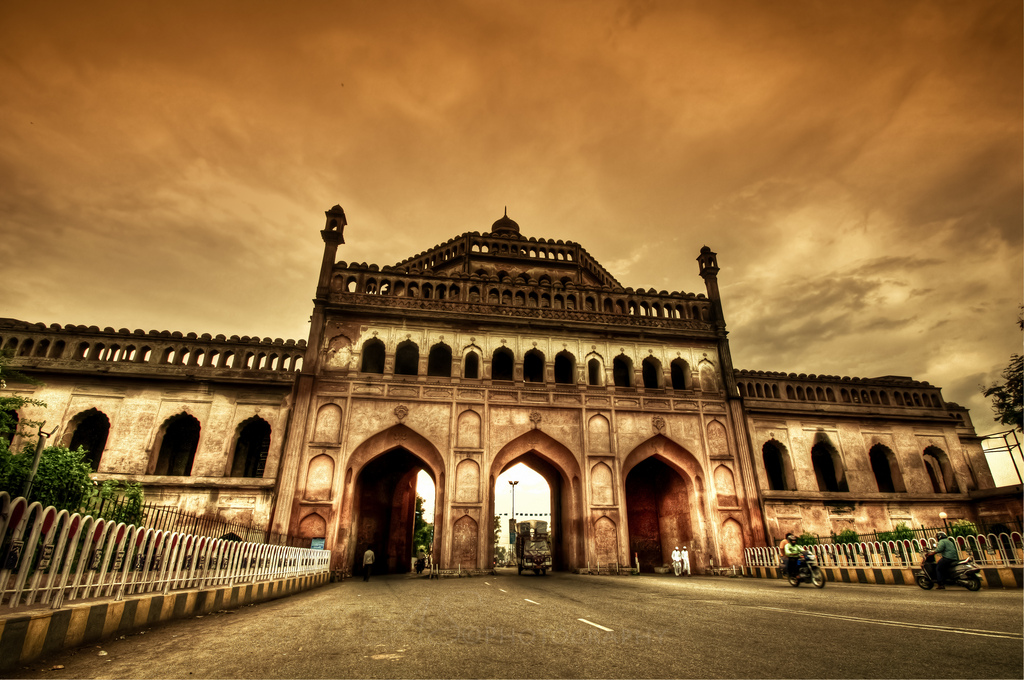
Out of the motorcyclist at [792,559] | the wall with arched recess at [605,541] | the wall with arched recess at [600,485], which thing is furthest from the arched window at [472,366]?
the motorcyclist at [792,559]

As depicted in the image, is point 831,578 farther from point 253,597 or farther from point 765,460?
point 253,597

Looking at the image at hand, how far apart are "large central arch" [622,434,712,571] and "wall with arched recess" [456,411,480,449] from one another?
5.62 m

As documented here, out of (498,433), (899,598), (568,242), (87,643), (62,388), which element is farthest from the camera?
(568,242)

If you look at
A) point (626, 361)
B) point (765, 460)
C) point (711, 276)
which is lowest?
point (765, 460)

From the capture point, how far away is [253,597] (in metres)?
8.41

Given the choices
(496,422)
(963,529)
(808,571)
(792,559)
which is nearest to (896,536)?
(963,529)

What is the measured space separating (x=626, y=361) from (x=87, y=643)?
62.1 ft

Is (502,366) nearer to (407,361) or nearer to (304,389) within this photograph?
(407,361)

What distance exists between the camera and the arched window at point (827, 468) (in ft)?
68.8

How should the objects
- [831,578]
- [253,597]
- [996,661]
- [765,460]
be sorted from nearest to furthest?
1. [996,661]
2. [253,597]
3. [831,578]
4. [765,460]

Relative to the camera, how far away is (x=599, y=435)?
19266mm

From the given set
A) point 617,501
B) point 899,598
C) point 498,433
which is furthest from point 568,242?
point 899,598

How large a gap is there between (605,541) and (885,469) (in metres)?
14.1

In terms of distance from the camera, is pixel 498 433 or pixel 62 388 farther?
pixel 498 433
